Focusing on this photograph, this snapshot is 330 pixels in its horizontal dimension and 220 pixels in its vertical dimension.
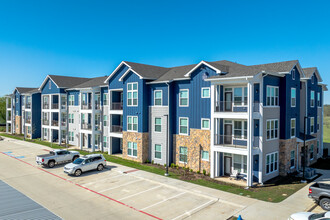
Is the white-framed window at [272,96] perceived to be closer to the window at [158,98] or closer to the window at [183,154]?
the window at [183,154]

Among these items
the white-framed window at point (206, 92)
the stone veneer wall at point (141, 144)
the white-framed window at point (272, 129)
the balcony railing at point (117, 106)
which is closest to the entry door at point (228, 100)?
the white-framed window at point (206, 92)

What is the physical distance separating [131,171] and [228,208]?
36.8 ft

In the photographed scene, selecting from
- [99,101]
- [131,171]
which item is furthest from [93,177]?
[99,101]

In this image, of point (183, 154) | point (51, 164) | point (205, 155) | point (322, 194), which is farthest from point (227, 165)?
point (51, 164)

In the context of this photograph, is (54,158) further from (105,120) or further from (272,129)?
(272,129)

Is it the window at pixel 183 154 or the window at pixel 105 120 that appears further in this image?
the window at pixel 105 120

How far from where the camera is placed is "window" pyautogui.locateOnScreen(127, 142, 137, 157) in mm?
27875

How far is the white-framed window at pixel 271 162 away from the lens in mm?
20725

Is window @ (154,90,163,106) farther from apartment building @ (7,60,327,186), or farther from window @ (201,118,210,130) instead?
window @ (201,118,210,130)

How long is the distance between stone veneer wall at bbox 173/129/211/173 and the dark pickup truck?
9036 mm

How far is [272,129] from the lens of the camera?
21.2m

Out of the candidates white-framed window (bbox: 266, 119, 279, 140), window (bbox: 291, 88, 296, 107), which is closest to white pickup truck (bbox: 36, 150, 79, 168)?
white-framed window (bbox: 266, 119, 279, 140)

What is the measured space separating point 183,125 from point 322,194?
1322 centimetres

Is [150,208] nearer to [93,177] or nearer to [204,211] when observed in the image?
[204,211]
